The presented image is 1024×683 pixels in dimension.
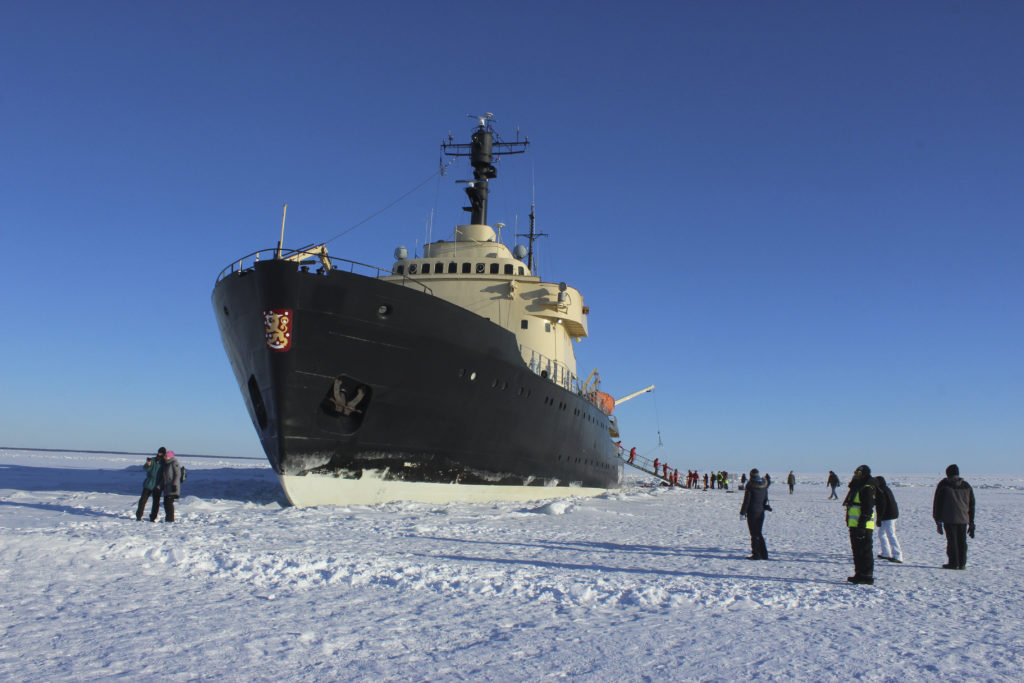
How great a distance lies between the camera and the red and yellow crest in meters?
11.3

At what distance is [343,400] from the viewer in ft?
38.3

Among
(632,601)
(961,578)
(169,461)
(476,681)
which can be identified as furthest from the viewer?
(169,461)

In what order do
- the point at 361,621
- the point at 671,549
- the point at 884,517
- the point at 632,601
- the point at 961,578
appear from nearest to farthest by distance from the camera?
the point at 361,621, the point at 632,601, the point at 961,578, the point at 884,517, the point at 671,549

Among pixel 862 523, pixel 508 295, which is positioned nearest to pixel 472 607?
pixel 862 523

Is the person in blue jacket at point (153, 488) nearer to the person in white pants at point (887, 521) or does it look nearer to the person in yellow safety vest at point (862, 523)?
the person in yellow safety vest at point (862, 523)

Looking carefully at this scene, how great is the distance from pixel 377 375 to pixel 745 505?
7.06 m

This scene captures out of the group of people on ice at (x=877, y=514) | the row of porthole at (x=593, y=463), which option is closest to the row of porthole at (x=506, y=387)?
the row of porthole at (x=593, y=463)

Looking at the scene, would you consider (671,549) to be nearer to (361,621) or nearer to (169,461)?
(361,621)

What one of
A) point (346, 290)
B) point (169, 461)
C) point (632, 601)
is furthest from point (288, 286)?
point (632, 601)

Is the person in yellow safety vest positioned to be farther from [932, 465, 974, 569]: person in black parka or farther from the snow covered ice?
[932, 465, 974, 569]: person in black parka

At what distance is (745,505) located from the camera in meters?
7.55

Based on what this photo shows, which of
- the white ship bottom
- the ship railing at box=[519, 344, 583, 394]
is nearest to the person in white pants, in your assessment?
the white ship bottom

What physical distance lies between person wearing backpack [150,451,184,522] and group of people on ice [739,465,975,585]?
8.22 meters

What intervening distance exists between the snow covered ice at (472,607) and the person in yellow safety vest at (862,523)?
0.25 metres
